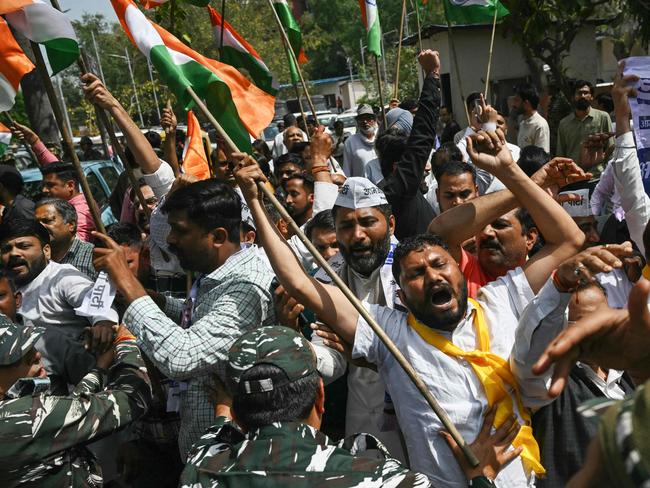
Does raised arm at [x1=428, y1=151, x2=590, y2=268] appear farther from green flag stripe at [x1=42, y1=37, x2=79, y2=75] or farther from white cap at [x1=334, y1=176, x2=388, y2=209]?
green flag stripe at [x1=42, y1=37, x2=79, y2=75]

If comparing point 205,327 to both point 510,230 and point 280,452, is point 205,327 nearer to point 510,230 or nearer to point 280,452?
point 280,452

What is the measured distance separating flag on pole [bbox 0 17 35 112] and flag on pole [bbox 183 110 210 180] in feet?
4.18

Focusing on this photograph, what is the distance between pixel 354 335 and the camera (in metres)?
2.82

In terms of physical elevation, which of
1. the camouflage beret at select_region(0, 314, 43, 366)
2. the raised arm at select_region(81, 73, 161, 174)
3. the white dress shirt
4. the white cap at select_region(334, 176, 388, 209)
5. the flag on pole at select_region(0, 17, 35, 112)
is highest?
the flag on pole at select_region(0, 17, 35, 112)

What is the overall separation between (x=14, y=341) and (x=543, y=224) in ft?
6.86

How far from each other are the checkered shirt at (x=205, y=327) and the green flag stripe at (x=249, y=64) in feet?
5.77

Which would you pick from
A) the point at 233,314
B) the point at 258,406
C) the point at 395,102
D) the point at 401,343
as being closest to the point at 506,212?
the point at 401,343

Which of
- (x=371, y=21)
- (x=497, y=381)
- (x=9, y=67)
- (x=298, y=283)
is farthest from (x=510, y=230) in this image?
(x=371, y=21)

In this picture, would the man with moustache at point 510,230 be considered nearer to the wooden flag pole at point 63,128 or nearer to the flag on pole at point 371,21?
the wooden flag pole at point 63,128

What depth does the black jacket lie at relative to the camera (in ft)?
15.3

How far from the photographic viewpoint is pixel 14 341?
104 inches

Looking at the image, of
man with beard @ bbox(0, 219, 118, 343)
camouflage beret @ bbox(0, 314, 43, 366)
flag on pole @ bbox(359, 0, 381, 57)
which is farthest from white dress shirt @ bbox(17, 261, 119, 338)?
flag on pole @ bbox(359, 0, 381, 57)

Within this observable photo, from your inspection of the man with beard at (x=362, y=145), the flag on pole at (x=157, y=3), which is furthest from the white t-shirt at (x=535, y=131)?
the flag on pole at (x=157, y=3)

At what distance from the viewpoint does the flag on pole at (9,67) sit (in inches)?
155
